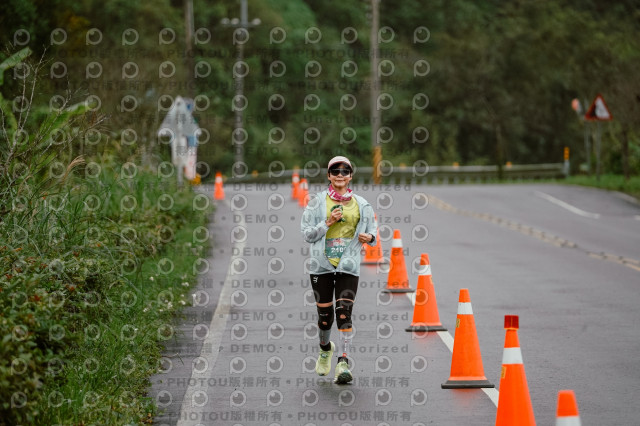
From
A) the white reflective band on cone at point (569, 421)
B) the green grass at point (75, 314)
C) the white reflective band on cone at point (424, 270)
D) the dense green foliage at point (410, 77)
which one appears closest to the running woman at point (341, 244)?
the green grass at point (75, 314)

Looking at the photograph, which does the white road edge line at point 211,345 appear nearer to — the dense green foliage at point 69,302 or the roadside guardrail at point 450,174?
the dense green foliage at point 69,302

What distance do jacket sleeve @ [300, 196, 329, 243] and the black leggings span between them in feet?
1.26

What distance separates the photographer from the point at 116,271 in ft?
37.9

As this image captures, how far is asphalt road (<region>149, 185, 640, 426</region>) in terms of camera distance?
935 centimetres

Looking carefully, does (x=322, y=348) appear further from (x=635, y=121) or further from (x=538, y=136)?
(x=538, y=136)

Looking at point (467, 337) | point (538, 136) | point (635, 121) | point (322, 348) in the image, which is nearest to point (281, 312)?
point (322, 348)

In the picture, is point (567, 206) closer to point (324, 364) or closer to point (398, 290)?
point (398, 290)

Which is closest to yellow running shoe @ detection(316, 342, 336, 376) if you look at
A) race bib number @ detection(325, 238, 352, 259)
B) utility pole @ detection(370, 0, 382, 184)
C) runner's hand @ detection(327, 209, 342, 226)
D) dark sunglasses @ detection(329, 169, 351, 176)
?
race bib number @ detection(325, 238, 352, 259)

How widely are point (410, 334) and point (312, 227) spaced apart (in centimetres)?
307

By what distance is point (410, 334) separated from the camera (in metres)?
12.9

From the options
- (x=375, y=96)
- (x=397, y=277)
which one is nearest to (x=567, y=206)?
(x=375, y=96)

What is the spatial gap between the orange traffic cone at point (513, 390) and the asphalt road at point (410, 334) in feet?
2.83

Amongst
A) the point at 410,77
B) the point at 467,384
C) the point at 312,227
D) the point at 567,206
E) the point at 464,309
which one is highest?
the point at 410,77

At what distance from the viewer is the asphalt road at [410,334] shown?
368 inches
